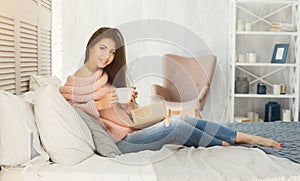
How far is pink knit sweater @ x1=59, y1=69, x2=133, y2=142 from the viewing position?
212 cm

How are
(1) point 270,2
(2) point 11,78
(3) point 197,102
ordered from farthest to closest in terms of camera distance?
(1) point 270,2
(3) point 197,102
(2) point 11,78

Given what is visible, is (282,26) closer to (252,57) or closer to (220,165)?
(252,57)

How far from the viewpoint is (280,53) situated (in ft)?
15.4

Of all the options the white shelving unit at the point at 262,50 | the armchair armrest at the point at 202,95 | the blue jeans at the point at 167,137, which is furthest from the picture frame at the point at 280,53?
the blue jeans at the point at 167,137

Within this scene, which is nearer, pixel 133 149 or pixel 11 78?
pixel 133 149

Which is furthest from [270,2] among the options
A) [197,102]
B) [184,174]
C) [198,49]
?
[184,174]

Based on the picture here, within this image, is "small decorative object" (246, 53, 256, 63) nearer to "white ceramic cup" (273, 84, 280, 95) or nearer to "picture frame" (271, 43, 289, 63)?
"picture frame" (271, 43, 289, 63)

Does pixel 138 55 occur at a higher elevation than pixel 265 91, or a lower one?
higher

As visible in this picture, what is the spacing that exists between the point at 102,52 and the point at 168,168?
0.69 m

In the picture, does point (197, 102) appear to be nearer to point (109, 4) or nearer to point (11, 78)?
point (109, 4)

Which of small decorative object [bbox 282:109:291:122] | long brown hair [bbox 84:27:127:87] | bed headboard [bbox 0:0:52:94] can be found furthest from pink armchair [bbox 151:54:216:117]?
long brown hair [bbox 84:27:127:87]

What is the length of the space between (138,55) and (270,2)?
1.50 meters

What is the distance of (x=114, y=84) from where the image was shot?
2279 millimetres

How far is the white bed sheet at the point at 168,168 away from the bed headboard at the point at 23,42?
58 cm
